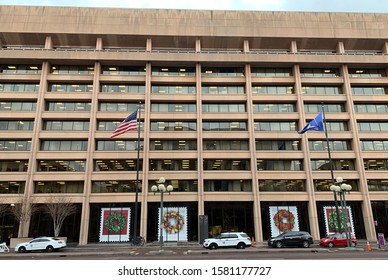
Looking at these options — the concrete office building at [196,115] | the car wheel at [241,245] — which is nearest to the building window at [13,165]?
the concrete office building at [196,115]

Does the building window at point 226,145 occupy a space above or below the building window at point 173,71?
below

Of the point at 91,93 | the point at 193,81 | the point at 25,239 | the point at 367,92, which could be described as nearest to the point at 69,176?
the point at 25,239

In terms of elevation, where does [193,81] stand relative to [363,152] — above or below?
above

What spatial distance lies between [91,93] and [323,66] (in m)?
35.0

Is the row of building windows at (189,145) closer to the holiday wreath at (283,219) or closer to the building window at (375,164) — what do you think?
the building window at (375,164)

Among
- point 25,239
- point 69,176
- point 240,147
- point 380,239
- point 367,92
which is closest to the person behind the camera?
point 380,239

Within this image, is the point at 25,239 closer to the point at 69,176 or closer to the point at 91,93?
the point at 69,176

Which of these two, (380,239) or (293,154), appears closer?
(380,239)

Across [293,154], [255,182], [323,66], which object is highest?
[323,66]

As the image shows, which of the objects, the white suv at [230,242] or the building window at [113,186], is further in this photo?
the building window at [113,186]

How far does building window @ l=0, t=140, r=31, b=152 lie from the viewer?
125 ft

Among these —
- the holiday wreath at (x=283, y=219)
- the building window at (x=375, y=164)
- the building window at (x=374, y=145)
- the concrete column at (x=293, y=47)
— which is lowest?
the holiday wreath at (x=283, y=219)

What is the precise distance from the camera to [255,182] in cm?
3741

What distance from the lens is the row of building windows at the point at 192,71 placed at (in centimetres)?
4181
